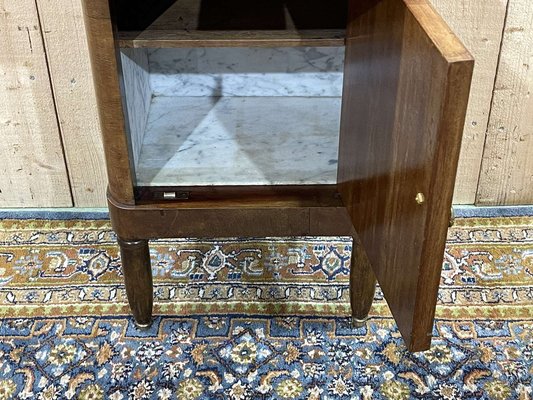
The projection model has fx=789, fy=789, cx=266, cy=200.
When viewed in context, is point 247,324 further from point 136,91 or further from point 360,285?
point 136,91

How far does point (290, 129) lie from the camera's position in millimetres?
1450

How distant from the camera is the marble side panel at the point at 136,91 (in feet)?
4.51

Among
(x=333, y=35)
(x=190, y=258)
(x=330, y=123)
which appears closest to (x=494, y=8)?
(x=330, y=123)

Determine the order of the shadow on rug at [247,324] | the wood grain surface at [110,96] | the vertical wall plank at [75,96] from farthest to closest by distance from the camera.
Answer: the vertical wall plank at [75,96] → the shadow on rug at [247,324] → the wood grain surface at [110,96]

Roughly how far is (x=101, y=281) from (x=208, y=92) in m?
0.46

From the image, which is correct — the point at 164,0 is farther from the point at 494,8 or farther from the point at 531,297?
the point at 531,297

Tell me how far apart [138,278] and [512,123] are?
2.83 feet

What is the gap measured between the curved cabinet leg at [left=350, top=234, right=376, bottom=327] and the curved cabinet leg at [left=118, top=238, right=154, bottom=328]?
1.18 ft

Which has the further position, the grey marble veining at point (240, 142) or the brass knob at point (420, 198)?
the grey marble veining at point (240, 142)

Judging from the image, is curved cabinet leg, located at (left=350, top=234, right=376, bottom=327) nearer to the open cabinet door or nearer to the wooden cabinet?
the wooden cabinet

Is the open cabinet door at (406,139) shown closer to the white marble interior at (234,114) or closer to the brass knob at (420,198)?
the brass knob at (420,198)

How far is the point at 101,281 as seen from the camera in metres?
1.56

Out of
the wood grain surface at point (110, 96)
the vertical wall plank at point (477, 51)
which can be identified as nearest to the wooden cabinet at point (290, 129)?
the wood grain surface at point (110, 96)

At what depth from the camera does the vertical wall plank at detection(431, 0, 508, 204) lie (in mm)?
1544
